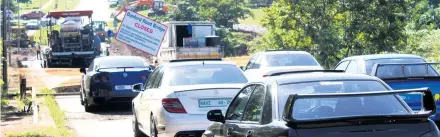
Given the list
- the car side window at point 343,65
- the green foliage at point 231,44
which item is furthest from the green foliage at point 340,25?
the green foliage at point 231,44

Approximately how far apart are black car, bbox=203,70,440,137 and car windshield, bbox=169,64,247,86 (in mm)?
4751

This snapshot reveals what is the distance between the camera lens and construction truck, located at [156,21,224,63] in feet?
132

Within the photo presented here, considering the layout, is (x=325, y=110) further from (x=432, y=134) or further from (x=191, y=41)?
(x=191, y=41)

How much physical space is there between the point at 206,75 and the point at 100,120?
602 centimetres

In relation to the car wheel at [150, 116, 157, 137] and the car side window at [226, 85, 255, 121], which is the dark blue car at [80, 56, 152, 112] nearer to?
the car wheel at [150, 116, 157, 137]

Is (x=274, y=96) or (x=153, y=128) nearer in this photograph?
(x=274, y=96)

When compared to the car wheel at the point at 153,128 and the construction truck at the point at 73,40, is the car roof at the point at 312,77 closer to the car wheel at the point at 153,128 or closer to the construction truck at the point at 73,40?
the car wheel at the point at 153,128

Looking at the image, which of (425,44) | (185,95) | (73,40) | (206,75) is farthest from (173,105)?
(425,44)

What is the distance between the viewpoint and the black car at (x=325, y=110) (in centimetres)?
646

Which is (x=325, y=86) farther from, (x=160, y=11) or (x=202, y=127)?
(x=160, y=11)

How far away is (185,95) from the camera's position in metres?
→ 11.9

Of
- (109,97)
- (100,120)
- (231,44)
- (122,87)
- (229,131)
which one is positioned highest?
(229,131)

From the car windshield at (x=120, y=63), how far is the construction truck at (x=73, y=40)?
2698cm

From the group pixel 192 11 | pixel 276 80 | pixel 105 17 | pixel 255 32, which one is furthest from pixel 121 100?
pixel 105 17
